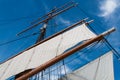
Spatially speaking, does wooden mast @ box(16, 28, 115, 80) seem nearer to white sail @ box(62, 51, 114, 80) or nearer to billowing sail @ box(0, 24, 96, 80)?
billowing sail @ box(0, 24, 96, 80)

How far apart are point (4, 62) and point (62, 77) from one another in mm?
5635

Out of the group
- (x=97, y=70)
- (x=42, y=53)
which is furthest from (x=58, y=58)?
(x=97, y=70)

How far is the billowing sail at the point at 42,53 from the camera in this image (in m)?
14.6

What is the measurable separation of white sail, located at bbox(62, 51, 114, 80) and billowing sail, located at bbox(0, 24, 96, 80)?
2168mm

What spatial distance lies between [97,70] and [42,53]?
150 inches

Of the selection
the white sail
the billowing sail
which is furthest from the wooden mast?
the white sail

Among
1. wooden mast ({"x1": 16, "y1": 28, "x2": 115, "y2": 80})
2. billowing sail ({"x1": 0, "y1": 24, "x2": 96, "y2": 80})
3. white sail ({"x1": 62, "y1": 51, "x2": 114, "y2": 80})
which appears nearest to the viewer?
wooden mast ({"x1": 16, "y1": 28, "x2": 115, "y2": 80})

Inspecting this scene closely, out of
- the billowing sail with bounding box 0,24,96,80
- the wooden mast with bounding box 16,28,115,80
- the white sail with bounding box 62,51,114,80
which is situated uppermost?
the billowing sail with bounding box 0,24,96,80

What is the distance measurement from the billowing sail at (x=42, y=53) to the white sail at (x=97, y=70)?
2.17 meters

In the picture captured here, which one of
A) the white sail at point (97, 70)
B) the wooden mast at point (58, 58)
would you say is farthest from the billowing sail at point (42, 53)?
the white sail at point (97, 70)

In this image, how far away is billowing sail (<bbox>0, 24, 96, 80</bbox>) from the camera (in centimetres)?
1455

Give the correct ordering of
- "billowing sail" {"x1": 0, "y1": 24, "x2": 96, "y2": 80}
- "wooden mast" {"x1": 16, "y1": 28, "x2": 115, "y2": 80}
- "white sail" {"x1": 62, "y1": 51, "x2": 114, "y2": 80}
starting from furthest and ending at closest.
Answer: "white sail" {"x1": 62, "y1": 51, "x2": 114, "y2": 80} < "billowing sail" {"x1": 0, "y1": 24, "x2": 96, "y2": 80} < "wooden mast" {"x1": 16, "y1": 28, "x2": 115, "y2": 80}

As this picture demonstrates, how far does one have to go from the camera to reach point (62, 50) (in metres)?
14.0

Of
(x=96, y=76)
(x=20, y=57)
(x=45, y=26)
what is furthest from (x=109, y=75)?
(x=45, y=26)
